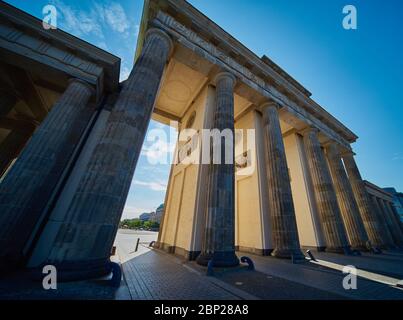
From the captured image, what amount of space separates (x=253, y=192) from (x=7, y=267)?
38.4 feet

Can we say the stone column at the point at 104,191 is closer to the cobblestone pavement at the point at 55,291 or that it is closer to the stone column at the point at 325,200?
the cobblestone pavement at the point at 55,291

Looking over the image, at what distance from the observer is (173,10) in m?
9.89

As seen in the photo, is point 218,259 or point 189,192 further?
point 189,192

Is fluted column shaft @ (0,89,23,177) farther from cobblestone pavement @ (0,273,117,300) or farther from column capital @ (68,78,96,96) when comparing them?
cobblestone pavement @ (0,273,117,300)

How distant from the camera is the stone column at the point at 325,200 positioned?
39.4ft

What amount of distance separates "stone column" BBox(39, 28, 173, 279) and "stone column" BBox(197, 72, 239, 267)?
3.65 meters

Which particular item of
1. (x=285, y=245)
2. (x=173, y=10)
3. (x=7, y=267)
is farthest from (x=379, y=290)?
(x=173, y=10)

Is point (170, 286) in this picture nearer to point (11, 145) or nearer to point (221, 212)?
point (221, 212)

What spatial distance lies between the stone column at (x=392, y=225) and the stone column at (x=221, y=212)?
103 feet

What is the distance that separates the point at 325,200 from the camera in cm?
1305

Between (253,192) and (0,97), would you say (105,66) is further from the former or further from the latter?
(253,192)

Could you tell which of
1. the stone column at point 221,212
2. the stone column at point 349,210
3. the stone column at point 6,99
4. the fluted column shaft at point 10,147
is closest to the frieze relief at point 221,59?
the stone column at point 221,212

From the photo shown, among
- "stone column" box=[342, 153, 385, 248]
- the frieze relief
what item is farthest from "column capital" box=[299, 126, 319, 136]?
"stone column" box=[342, 153, 385, 248]

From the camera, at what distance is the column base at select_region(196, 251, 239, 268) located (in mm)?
6324
